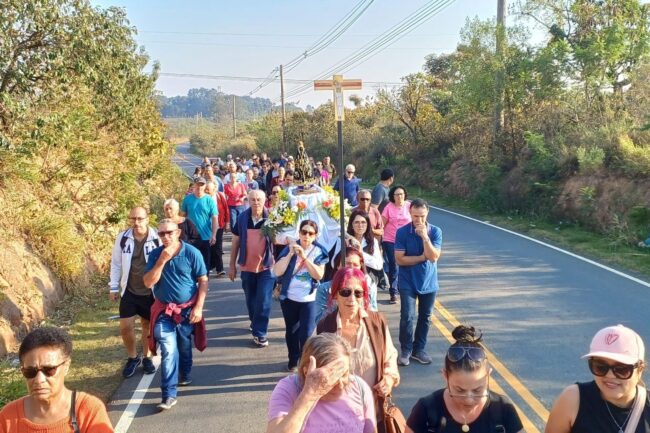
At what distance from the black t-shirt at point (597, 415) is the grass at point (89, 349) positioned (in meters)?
4.41

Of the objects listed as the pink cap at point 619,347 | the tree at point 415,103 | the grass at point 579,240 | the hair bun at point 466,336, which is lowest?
the grass at point 579,240

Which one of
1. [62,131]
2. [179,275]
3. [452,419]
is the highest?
[62,131]

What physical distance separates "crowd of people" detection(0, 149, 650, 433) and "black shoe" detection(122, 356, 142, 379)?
0.06ft

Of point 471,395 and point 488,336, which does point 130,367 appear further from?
point 471,395

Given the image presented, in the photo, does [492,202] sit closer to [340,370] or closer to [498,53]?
[498,53]

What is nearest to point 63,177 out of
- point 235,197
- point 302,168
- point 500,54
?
point 235,197

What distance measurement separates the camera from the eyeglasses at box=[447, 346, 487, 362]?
2852 mm

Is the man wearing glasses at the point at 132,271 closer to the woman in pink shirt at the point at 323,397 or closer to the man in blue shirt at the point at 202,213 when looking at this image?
the man in blue shirt at the point at 202,213

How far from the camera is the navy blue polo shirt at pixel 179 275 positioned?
218 inches

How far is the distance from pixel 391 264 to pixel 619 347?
6252 millimetres

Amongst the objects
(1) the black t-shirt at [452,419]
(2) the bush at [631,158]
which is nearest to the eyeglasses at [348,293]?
(1) the black t-shirt at [452,419]

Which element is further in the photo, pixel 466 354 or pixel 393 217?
pixel 393 217

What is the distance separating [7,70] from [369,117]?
Answer: 119ft

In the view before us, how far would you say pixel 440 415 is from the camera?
2.93 metres
